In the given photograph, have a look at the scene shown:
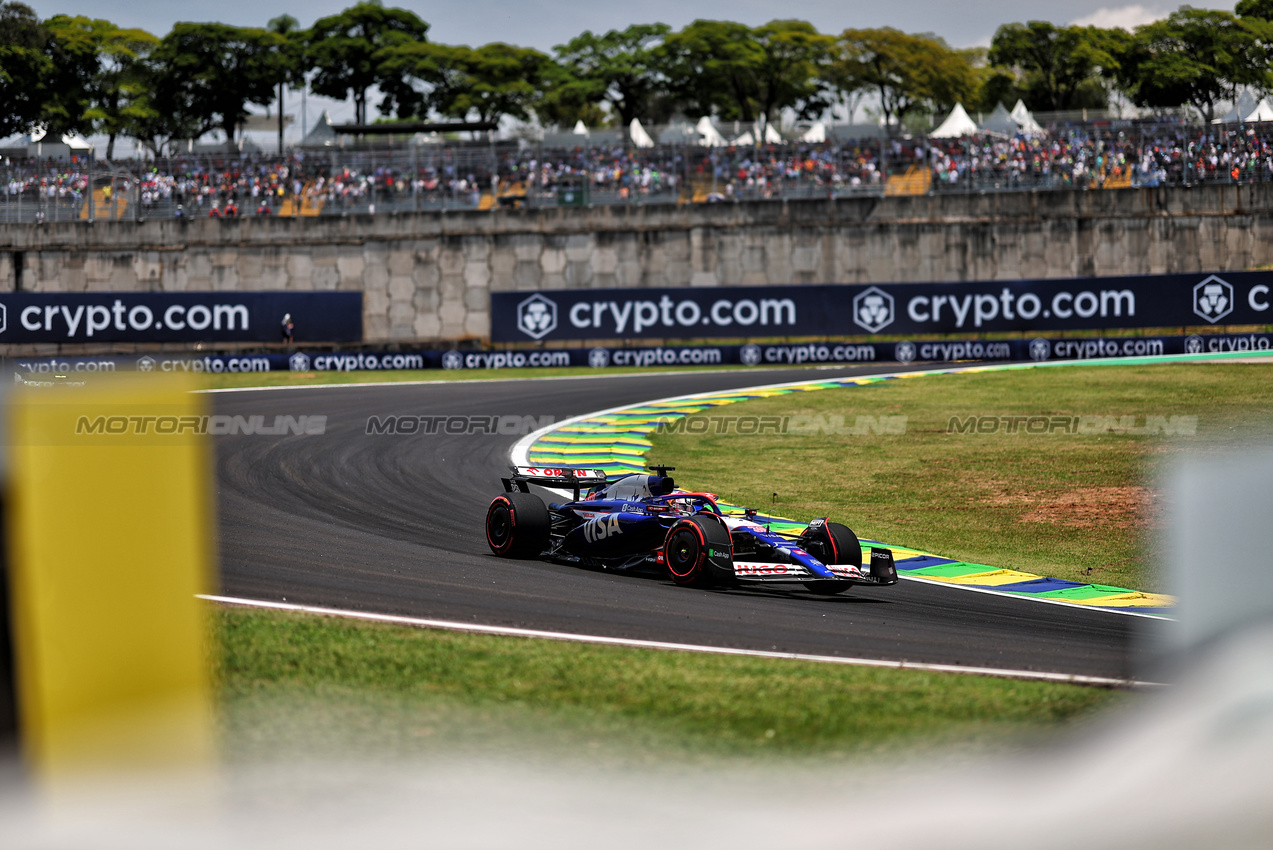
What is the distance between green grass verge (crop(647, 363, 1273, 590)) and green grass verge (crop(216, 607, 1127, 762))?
493cm

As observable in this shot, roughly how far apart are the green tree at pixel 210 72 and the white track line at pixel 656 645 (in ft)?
206

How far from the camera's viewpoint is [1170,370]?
87.8 ft

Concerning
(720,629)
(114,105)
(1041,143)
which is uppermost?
(114,105)

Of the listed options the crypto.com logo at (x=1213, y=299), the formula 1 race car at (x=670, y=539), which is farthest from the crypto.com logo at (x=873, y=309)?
the formula 1 race car at (x=670, y=539)

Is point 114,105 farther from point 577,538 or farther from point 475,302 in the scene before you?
point 577,538

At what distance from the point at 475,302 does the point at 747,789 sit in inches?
1316

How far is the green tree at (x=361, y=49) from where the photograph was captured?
67625mm

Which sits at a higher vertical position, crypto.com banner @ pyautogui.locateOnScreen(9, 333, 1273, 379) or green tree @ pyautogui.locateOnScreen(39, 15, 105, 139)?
green tree @ pyautogui.locateOnScreen(39, 15, 105, 139)

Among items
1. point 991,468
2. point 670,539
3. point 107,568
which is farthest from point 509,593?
point 991,468

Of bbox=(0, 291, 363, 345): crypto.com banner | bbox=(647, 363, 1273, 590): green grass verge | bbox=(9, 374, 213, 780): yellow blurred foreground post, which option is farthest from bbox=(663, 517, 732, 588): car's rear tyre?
bbox=(0, 291, 363, 345): crypto.com banner

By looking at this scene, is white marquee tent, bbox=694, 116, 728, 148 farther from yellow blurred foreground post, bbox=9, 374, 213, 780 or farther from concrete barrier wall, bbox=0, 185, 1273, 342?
yellow blurred foreground post, bbox=9, 374, 213, 780

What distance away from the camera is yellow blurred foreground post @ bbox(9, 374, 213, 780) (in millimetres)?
3988

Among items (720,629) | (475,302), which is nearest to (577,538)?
(720,629)

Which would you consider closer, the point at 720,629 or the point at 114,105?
the point at 720,629
